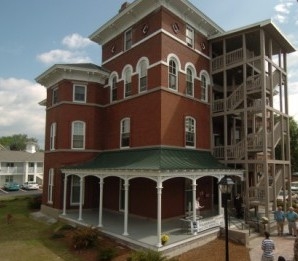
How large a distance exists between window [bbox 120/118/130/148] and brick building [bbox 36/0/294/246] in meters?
0.07

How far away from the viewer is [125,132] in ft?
74.8

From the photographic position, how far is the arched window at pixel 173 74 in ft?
67.8

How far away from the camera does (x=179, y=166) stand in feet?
55.5

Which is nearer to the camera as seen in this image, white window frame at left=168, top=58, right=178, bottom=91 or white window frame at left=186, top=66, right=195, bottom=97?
white window frame at left=168, top=58, right=178, bottom=91

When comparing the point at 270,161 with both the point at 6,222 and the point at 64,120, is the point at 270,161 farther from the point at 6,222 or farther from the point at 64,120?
the point at 6,222

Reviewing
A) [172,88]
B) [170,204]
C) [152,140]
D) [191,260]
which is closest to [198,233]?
[191,260]

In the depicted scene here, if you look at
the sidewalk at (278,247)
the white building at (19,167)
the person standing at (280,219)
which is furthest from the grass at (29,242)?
the white building at (19,167)

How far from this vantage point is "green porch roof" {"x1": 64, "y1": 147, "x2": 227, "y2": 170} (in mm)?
16891

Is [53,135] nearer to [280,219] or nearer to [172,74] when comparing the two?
[172,74]

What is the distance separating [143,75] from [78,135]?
7.09m

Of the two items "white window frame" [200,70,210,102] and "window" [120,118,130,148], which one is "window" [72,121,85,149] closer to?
"window" [120,118,130,148]

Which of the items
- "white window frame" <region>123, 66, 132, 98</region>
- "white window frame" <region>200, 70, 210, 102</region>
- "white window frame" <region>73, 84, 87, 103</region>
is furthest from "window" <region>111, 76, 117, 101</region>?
"white window frame" <region>200, 70, 210, 102</region>

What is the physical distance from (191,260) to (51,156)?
14.9 metres

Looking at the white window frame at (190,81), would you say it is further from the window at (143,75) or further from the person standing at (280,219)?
the person standing at (280,219)
